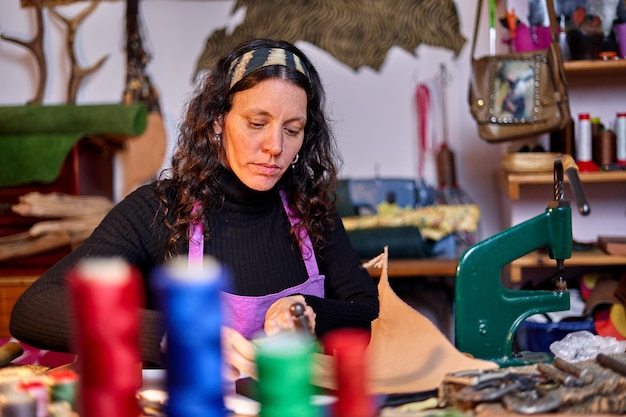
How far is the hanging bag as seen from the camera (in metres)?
3.37

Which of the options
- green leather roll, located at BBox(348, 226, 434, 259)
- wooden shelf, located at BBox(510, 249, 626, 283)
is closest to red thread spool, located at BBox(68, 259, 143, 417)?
wooden shelf, located at BBox(510, 249, 626, 283)

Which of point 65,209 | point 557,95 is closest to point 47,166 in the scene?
point 65,209

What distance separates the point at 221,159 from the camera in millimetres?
2160

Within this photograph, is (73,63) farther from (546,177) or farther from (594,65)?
(594,65)

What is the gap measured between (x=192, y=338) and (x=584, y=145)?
9.86ft

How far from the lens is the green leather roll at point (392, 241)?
3.66m

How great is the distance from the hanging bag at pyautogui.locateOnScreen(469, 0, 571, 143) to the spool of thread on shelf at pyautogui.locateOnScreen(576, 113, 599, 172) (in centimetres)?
20

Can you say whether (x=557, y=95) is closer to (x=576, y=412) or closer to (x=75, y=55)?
(x=576, y=412)

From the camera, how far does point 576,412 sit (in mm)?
1230

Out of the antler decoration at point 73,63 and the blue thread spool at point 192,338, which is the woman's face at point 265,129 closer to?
the blue thread spool at point 192,338

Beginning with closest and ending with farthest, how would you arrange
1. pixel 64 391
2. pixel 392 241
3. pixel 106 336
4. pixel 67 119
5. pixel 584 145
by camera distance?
1. pixel 106 336
2. pixel 64 391
3. pixel 584 145
4. pixel 392 241
5. pixel 67 119

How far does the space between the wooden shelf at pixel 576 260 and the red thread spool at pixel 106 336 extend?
265 cm

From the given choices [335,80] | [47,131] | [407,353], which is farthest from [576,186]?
[47,131]

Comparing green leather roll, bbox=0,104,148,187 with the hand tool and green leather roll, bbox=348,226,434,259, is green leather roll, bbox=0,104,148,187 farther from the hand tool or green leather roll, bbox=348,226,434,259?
the hand tool
